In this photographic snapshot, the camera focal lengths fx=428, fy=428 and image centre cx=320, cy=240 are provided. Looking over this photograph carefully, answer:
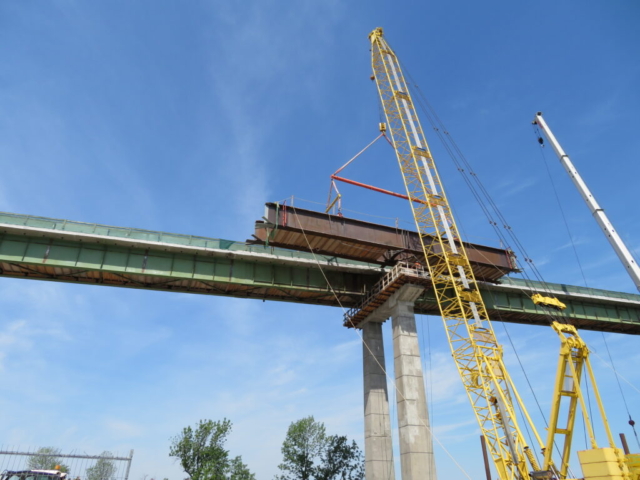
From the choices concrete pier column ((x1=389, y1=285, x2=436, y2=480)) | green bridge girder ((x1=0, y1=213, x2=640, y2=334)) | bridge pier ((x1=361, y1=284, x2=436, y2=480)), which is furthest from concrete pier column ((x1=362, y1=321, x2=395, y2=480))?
green bridge girder ((x1=0, y1=213, x2=640, y2=334))

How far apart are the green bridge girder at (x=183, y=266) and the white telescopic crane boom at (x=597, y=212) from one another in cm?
906

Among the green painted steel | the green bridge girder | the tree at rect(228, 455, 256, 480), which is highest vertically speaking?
the green painted steel

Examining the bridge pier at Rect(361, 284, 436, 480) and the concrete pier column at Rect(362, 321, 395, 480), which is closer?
the bridge pier at Rect(361, 284, 436, 480)

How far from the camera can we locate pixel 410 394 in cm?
2839

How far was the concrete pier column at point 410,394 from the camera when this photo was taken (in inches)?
1039

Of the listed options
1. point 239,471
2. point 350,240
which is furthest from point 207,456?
point 350,240

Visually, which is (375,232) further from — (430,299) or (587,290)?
(587,290)

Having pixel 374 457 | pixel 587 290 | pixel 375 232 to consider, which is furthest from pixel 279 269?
pixel 587 290

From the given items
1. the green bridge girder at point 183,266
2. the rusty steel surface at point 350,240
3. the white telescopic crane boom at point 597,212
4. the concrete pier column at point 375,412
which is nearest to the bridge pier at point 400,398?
the concrete pier column at point 375,412

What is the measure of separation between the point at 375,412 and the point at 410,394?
462 cm

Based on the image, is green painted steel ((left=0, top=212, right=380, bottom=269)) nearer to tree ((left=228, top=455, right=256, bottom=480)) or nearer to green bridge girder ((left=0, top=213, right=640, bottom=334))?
green bridge girder ((left=0, top=213, right=640, bottom=334))

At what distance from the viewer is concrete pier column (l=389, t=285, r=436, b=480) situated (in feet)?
86.6

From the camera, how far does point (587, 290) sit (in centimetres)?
4350

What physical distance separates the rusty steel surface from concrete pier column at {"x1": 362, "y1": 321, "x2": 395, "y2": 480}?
6666 mm
